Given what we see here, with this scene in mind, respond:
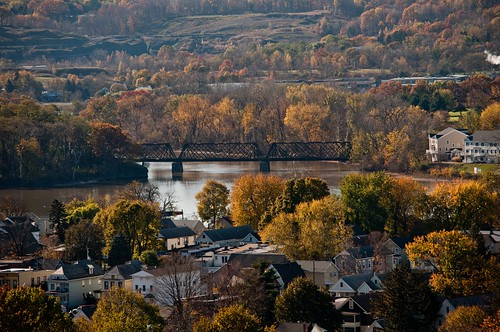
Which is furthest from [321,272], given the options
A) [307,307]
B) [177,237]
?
[177,237]

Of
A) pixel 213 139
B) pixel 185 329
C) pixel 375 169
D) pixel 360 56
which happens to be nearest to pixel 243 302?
pixel 185 329

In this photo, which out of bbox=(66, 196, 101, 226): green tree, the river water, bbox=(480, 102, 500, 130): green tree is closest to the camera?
bbox=(66, 196, 101, 226): green tree

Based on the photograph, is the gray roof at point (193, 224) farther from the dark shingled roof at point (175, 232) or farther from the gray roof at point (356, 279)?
the gray roof at point (356, 279)

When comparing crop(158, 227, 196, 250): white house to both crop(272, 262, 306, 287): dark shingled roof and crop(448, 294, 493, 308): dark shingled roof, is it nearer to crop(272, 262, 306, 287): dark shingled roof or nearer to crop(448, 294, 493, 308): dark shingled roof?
crop(272, 262, 306, 287): dark shingled roof

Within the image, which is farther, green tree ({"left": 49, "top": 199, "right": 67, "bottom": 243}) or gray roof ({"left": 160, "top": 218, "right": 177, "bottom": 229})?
gray roof ({"left": 160, "top": 218, "right": 177, "bottom": 229})

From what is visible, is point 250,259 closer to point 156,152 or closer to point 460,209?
point 460,209

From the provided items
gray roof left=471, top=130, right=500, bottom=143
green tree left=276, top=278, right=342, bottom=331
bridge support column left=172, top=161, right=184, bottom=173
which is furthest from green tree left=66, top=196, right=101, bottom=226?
gray roof left=471, top=130, right=500, bottom=143

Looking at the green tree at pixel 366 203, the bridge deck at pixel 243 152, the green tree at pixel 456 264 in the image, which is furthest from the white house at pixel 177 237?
the bridge deck at pixel 243 152
